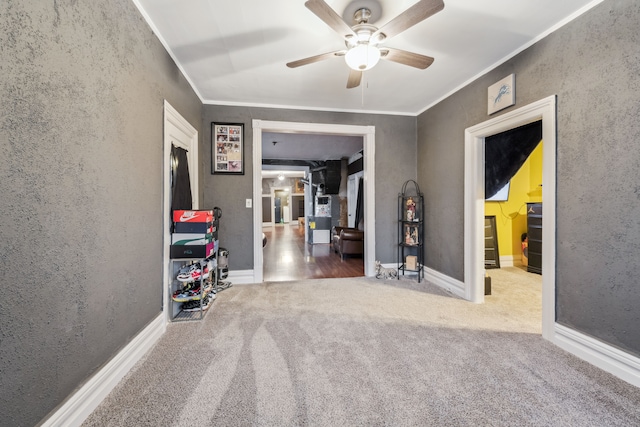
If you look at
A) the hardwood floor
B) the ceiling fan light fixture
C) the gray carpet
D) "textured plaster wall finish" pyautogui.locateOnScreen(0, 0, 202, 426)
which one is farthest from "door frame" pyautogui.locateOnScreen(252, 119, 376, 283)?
the ceiling fan light fixture

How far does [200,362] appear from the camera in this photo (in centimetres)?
174

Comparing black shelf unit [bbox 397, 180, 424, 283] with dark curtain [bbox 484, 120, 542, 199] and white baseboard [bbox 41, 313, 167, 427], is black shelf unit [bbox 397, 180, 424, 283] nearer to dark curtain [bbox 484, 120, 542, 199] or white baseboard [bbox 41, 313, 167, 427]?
dark curtain [bbox 484, 120, 542, 199]

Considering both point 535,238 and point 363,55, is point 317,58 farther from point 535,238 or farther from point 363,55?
point 535,238

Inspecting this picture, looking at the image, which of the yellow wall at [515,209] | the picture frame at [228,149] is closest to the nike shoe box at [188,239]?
the picture frame at [228,149]

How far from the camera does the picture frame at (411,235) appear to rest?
369 cm

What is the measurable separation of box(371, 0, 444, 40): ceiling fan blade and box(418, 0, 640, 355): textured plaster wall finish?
1.27m

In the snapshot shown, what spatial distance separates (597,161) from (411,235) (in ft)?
7.26

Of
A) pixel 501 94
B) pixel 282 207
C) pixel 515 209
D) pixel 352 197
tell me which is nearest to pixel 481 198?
pixel 501 94

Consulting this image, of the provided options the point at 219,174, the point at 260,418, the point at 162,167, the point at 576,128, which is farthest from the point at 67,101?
the point at 576,128

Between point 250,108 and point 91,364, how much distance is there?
10.5 feet

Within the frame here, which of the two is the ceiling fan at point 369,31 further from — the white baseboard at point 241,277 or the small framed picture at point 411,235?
the white baseboard at point 241,277

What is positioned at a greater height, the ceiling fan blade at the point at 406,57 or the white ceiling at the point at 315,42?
the white ceiling at the point at 315,42

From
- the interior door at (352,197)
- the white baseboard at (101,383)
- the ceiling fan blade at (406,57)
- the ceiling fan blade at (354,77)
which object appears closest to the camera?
the white baseboard at (101,383)

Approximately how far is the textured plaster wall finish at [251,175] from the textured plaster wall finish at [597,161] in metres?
1.77
